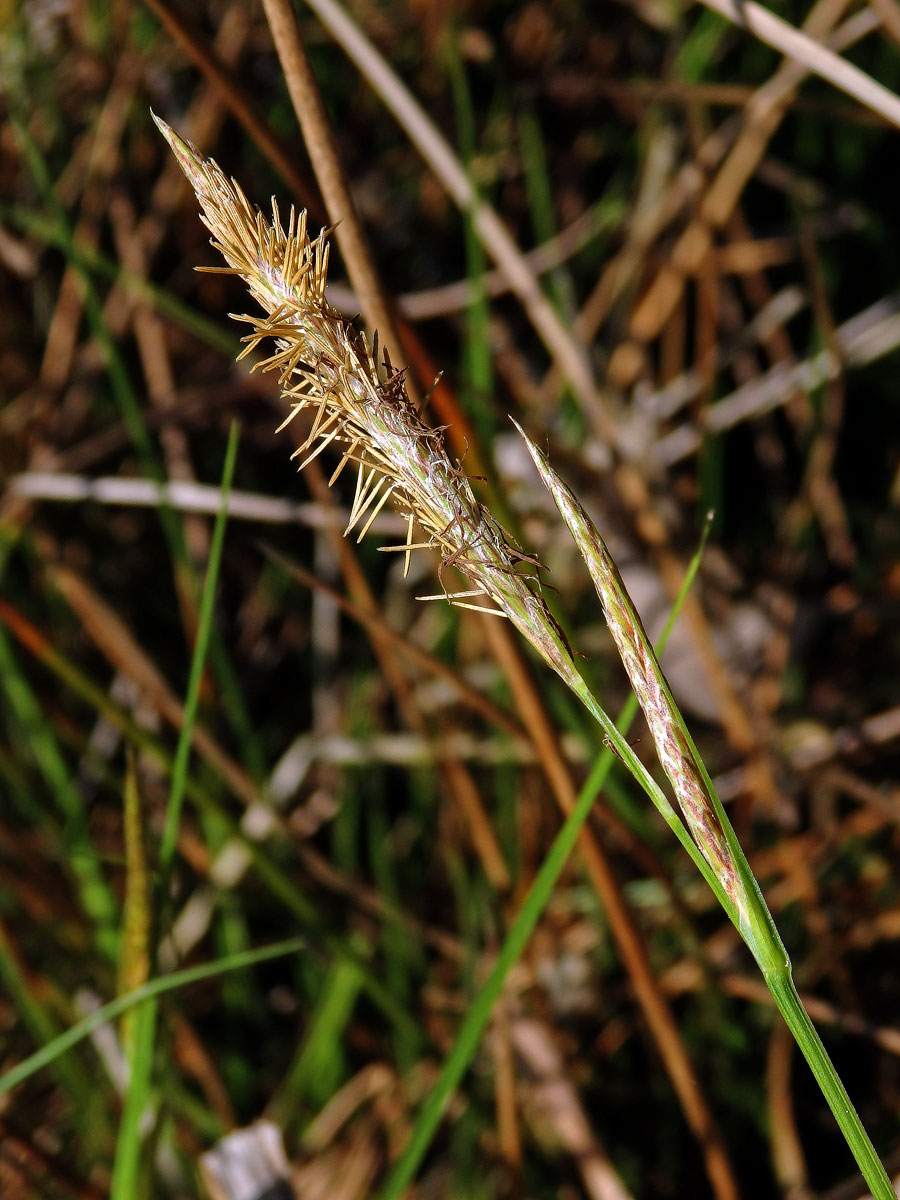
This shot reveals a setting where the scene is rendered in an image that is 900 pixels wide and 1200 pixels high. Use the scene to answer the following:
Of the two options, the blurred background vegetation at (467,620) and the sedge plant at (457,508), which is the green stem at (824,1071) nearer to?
the sedge plant at (457,508)

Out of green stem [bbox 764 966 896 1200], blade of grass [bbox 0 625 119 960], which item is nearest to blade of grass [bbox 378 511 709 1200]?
green stem [bbox 764 966 896 1200]

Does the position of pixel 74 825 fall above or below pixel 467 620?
below

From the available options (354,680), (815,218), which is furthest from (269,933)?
(815,218)

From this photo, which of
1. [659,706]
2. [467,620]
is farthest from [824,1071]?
[467,620]

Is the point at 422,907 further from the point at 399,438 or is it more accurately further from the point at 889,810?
the point at 399,438

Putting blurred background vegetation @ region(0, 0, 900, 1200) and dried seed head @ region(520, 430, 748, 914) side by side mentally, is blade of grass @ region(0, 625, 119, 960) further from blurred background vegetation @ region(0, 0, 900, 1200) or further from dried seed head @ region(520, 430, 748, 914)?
dried seed head @ region(520, 430, 748, 914)

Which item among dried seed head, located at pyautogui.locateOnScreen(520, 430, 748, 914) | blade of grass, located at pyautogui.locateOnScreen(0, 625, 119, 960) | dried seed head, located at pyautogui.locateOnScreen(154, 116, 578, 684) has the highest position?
dried seed head, located at pyautogui.locateOnScreen(154, 116, 578, 684)

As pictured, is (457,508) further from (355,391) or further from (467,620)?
(467,620)
